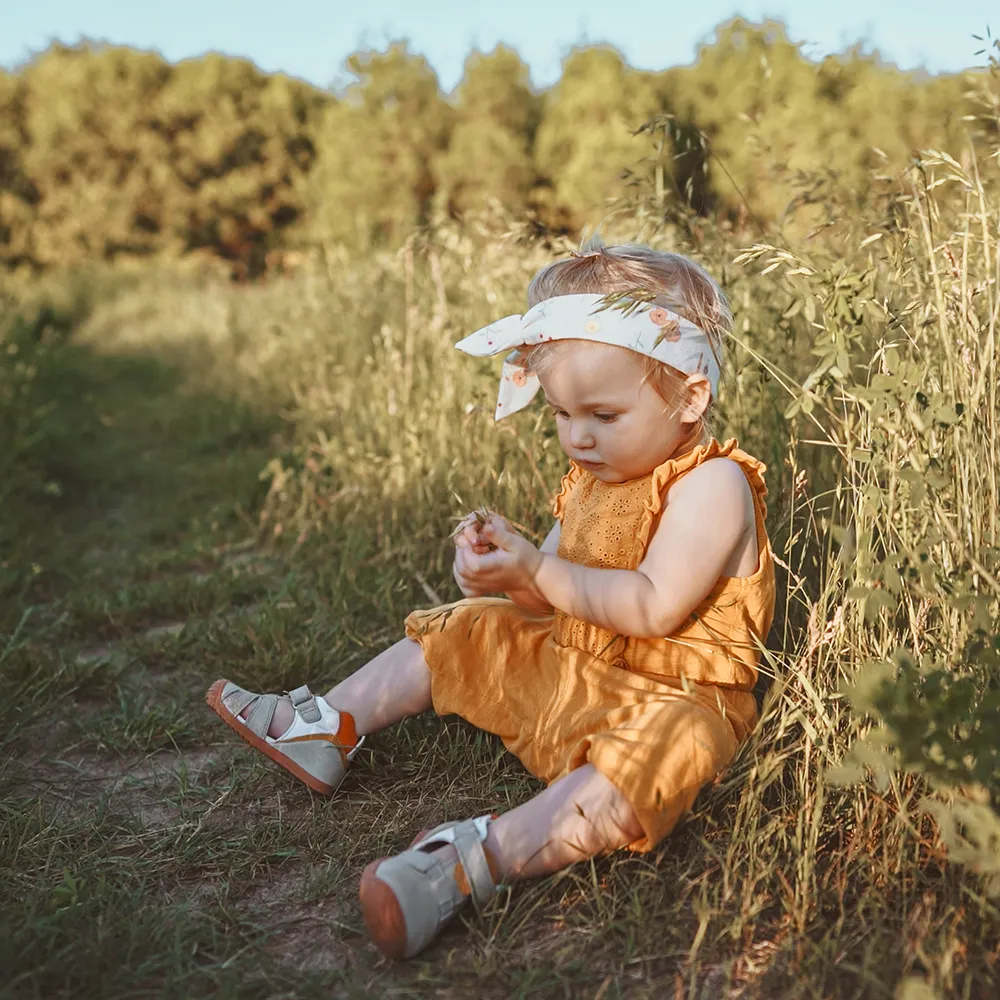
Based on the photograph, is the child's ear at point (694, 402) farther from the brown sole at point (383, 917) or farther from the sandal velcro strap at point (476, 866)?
the brown sole at point (383, 917)

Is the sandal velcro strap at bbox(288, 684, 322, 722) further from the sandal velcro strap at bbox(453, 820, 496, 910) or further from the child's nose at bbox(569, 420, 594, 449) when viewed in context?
the child's nose at bbox(569, 420, 594, 449)

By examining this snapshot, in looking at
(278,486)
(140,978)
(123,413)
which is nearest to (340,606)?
(278,486)

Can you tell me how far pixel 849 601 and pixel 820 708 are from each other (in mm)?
231

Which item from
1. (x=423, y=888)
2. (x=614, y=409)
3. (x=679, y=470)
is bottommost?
(x=423, y=888)

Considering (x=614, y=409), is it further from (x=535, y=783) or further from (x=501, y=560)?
(x=535, y=783)

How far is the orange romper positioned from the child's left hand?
0.18m

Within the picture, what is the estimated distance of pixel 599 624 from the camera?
5.85 ft

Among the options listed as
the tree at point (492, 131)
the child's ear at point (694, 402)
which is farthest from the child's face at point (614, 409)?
the tree at point (492, 131)

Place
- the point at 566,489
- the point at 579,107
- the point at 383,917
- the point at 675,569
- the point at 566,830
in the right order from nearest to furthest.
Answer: the point at 383,917, the point at 566,830, the point at 675,569, the point at 566,489, the point at 579,107

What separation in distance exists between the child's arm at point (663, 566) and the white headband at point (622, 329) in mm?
A: 201

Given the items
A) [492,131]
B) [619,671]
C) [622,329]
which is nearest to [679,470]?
[622,329]

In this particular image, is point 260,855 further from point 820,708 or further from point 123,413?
point 123,413

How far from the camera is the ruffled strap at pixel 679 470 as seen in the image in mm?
1800

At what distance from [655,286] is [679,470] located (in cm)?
34
